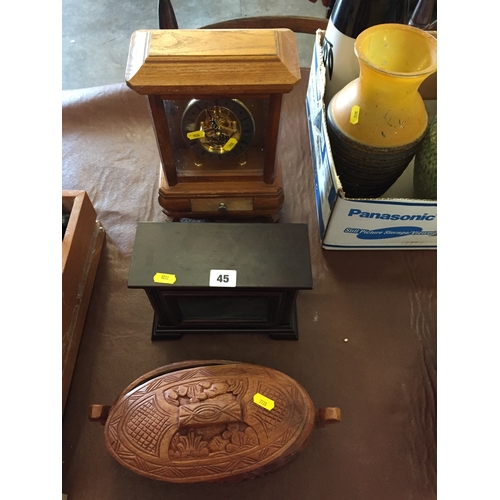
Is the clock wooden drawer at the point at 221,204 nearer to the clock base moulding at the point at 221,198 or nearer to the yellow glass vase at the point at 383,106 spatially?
the clock base moulding at the point at 221,198

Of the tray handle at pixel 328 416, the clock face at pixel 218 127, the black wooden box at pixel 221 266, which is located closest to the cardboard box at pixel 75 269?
the black wooden box at pixel 221 266

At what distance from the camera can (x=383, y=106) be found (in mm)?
679

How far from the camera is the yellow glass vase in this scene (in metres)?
0.66

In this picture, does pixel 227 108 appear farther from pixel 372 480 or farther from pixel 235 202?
pixel 372 480

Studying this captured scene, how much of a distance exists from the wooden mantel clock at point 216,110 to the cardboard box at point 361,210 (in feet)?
0.34

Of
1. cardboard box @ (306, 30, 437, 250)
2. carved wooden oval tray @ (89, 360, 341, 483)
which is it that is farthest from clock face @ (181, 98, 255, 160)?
carved wooden oval tray @ (89, 360, 341, 483)

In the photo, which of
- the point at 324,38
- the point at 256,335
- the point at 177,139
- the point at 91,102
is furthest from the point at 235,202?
the point at 91,102

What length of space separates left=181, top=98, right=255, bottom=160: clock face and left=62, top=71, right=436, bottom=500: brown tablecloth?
0.23 metres

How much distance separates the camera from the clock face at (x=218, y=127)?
692 millimetres

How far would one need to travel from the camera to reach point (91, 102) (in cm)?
107

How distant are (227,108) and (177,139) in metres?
0.12

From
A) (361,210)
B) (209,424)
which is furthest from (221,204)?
(209,424)

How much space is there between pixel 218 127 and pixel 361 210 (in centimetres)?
29

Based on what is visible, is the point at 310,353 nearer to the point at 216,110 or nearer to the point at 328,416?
the point at 328,416
